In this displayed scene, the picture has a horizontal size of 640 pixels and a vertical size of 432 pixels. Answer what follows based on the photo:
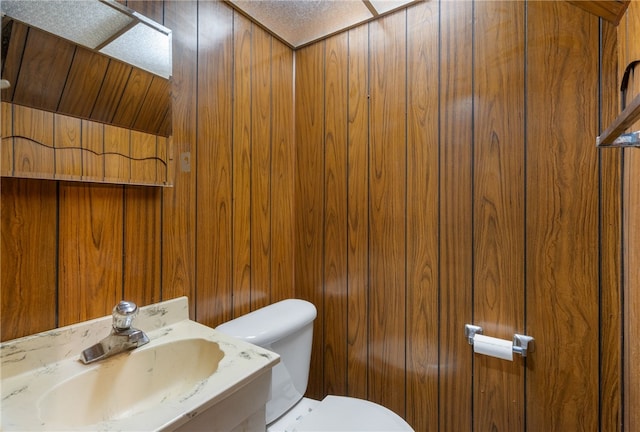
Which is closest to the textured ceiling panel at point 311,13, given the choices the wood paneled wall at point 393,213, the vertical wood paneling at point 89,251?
the wood paneled wall at point 393,213

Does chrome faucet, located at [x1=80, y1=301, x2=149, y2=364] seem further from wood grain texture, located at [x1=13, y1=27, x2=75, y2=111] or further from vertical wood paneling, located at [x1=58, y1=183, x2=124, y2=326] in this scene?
wood grain texture, located at [x1=13, y1=27, x2=75, y2=111]

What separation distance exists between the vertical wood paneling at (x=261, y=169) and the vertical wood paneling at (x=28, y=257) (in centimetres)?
67

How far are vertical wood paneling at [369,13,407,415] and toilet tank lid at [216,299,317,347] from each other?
1.04 ft

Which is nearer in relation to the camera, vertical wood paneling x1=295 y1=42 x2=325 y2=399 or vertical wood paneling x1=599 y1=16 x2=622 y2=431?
vertical wood paneling x1=599 y1=16 x2=622 y2=431

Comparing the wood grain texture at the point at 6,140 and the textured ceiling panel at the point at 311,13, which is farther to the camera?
the textured ceiling panel at the point at 311,13

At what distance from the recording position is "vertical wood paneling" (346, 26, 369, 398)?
1.34 m

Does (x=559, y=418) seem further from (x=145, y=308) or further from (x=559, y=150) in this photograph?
(x=145, y=308)

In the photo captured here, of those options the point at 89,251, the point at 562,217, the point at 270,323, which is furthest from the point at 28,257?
the point at 562,217

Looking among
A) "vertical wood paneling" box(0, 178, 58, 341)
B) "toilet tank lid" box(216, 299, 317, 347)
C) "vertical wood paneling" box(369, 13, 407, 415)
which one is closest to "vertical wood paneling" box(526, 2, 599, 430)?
"vertical wood paneling" box(369, 13, 407, 415)

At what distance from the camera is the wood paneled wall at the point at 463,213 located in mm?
939

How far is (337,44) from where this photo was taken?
140cm

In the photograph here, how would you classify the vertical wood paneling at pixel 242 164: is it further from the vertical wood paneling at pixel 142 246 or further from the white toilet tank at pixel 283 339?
the vertical wood paneling at pixel 142 246

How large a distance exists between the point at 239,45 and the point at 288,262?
39.2 inches

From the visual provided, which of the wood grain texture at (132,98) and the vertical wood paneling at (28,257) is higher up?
the wood grain texture at (132,98)
